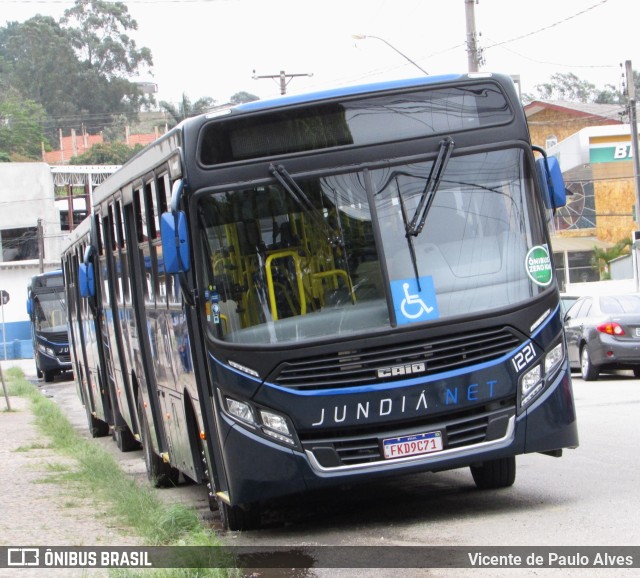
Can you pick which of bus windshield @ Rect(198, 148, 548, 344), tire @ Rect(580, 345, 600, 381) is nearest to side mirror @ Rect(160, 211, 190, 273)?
bus windshield @ Rect(198, 148, 548, 344)

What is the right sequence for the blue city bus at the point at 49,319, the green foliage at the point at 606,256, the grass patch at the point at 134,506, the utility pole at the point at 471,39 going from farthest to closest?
the green foliage at the point at 606,256, the blue city bus at the point at 49,319, the utility pole at the point at 471,39, the grass patch at the point at 134,506

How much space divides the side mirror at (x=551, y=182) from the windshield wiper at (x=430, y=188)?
29.5 inches

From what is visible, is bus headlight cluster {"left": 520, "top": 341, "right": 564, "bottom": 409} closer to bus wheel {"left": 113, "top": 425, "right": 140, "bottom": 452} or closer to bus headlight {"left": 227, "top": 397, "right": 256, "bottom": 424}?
bus headlight {"left": 227, "top": 397, "right": 256, "bottom": 424}

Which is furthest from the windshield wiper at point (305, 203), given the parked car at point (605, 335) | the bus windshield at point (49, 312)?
the bus windshield at point (49, 312)

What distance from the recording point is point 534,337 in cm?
812

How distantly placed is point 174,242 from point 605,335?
14.2 m

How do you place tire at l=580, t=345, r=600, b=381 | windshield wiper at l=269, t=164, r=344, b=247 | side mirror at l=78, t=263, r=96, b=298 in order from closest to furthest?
→ windshield wiper at l=269, t=164, r=344, b=247, side mirror at l=78, t=263, r=96, b=298, tire at l=580, t=345, r=600, b=381

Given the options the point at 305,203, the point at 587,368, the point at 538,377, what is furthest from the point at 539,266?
the point at 587,368

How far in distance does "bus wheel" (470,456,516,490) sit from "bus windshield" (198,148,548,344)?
5.63 feet

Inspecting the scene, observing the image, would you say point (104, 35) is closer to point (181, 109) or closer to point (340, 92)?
point (181, 109)

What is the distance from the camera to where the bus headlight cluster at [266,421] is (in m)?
7.93

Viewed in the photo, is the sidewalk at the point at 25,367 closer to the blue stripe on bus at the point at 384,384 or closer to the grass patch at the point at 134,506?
the grass patch at the point at 134,506

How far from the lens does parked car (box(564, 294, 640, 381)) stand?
20734 mm

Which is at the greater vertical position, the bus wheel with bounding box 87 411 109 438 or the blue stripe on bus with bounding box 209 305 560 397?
the blue stripe on bus with bounding box 209 305 560 397
